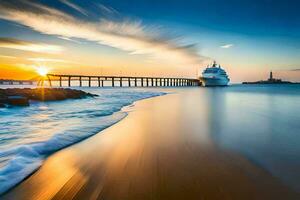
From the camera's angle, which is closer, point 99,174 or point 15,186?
point 15,186

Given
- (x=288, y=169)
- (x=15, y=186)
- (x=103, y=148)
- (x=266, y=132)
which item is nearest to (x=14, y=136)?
(x=103, y=148)

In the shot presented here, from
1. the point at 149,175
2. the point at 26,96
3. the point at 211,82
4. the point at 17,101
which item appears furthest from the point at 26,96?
the point at 211,82

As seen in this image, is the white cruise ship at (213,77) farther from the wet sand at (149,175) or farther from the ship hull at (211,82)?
the wet sand at (149,175)

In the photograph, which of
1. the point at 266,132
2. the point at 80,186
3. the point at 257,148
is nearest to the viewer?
the point at 80,186

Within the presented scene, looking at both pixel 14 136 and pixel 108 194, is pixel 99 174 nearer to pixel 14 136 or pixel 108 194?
pixel 108 194

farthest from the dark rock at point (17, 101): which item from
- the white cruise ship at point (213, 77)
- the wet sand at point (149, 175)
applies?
the white cruise ship at point (213, 77)

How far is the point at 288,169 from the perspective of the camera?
4.37 metres

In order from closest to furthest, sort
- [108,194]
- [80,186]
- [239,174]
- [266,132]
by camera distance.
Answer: [108,194], [80,186], [239,174], [266,132]

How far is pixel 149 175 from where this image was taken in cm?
418

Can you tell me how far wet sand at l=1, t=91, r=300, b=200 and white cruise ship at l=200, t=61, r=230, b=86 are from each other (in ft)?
371

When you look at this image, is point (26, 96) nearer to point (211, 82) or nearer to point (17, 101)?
point (17, 101)

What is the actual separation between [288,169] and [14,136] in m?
7.86

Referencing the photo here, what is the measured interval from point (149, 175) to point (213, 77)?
385ft

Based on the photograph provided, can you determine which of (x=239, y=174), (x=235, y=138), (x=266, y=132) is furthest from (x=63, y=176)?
(x=266, y=132)
